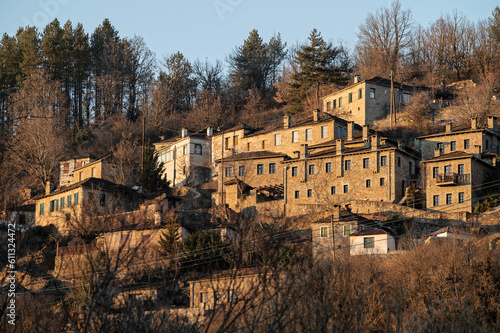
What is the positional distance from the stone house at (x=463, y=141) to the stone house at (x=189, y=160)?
21.0m

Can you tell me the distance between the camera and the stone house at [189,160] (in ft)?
206

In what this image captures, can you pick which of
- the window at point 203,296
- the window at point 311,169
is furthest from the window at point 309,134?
the window at point 203,296

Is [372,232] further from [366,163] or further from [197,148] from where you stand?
[197,148]

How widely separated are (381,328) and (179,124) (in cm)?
5786

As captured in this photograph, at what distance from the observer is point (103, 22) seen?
94.2 meters

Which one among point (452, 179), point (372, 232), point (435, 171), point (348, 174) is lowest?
point (372, 232)

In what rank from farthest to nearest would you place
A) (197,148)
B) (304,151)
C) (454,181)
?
(197,148)
(304,151)
(454,181)

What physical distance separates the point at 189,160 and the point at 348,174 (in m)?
19.8

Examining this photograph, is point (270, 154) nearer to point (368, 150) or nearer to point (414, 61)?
point (368, 150)

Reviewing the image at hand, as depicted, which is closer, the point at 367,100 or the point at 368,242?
the point at 368,242

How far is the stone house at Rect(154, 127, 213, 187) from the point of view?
62688 millimetres

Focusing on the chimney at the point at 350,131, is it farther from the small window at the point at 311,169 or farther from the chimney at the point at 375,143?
the chimney at the point at 375,143

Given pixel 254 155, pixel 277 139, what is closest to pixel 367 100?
pixel 277 139

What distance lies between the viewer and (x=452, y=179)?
148ft
